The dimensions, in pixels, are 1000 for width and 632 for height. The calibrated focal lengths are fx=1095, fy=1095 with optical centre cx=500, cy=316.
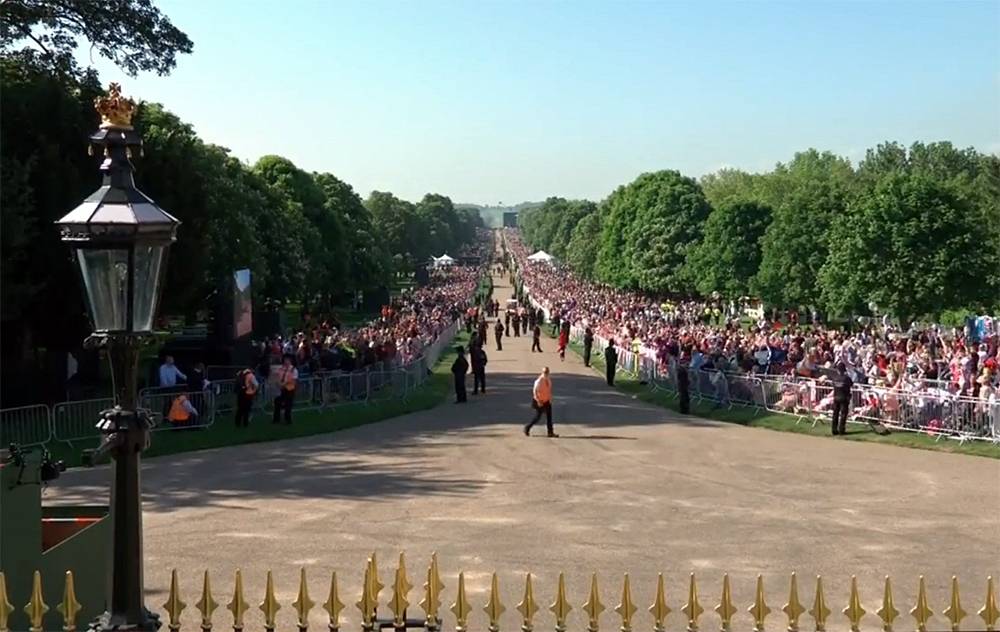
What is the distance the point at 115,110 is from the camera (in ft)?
21.3

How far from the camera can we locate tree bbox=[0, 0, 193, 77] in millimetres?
26953

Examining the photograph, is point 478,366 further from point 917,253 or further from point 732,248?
point 732,248

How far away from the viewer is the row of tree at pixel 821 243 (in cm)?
4972

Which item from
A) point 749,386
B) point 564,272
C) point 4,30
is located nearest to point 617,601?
point 749,386

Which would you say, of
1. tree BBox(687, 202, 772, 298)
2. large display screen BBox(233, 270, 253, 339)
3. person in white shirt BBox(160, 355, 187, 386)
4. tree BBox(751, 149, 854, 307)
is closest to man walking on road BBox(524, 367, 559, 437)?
person in white shirt BBox(160, 355, 187, 386)

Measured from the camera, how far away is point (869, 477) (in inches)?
712

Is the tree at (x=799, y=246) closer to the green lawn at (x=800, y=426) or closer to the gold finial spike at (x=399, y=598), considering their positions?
the green lawn at (x=800, y=426)

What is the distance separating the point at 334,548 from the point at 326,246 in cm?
5921

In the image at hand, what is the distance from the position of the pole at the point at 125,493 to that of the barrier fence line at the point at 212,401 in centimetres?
1053

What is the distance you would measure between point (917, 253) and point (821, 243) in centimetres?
1708

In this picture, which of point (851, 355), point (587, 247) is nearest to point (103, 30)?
point (851, 355)

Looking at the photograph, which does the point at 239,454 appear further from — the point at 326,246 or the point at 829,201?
the point at 829,201

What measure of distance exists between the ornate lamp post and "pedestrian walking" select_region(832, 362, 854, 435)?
19.0m

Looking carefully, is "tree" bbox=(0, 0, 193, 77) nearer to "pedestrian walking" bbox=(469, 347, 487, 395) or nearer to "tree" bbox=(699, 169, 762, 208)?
"pedestrian walking" bbox=(469, 347, 487, 395)
